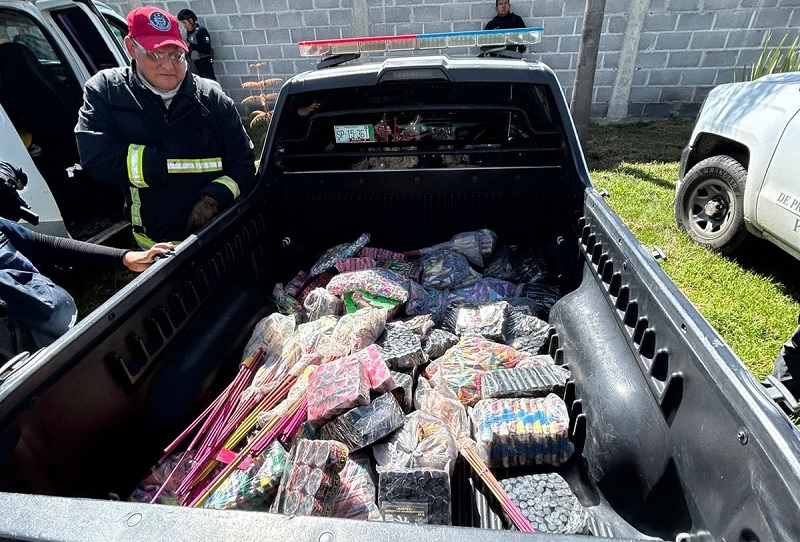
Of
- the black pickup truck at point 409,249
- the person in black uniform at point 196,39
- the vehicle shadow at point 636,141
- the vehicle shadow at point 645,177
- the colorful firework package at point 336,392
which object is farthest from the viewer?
the person in black uniform at point 196,39

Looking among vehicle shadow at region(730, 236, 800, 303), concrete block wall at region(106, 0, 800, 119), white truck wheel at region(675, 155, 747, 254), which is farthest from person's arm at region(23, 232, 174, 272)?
concrete block wall at region(106, 0, 800, 119)

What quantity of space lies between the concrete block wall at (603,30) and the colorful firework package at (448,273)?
20.6 ft

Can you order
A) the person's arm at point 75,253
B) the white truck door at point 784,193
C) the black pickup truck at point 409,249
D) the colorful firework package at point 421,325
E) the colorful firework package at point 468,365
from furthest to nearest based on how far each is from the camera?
1. the white truck door at point 784,193
2. the colorful firework package at point 421,325
3. the person's arm at point 75,253
4. the colorful firework package at point 468,365
5. the black pickup truck at point 409,249

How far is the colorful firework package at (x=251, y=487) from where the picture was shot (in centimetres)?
129

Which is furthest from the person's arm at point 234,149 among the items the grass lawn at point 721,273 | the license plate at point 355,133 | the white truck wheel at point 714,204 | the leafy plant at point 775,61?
the leafy plant at point 775,61

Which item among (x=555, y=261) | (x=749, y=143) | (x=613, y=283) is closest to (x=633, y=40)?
(x=749, y=143)

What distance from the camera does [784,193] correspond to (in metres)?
2.88

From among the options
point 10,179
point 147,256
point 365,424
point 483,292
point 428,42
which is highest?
point 428,42

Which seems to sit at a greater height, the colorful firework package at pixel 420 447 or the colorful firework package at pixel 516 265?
the colorful firework package at pixel 420 447

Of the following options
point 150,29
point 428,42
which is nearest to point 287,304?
point 150,29

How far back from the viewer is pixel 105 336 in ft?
4.33

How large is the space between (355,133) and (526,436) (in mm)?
1802

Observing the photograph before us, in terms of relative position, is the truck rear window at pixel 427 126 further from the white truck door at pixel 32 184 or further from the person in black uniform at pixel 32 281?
the white truck door at pixel 32 184

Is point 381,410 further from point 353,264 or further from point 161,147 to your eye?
point 161,147
